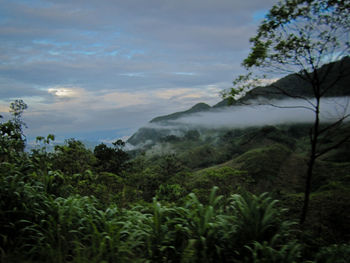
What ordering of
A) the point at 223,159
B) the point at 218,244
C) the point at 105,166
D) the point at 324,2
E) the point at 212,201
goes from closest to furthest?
the point at 218,244 → the point at 212,201 → the point at 324,2 → the point at 105,166 → the point at 223,159

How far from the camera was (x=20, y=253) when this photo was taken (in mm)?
2779

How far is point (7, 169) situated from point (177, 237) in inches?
113

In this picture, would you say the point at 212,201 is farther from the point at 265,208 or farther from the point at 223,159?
the point at 223,159

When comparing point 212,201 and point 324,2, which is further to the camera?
point 324,2

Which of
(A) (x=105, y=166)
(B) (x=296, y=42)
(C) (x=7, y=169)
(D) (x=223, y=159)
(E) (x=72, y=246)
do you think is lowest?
(D) (x=223, y=159)

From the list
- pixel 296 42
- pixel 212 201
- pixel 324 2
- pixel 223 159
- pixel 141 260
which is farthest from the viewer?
pixel 223 159

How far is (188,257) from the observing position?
2.74m

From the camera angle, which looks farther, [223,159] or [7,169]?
[223,159]

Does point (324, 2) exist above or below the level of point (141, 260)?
above

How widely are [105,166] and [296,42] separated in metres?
13.5

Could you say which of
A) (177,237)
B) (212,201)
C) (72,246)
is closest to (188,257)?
(177,237)

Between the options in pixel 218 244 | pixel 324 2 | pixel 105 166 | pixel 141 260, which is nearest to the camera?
pixel 141 260

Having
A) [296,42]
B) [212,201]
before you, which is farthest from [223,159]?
[212,201]

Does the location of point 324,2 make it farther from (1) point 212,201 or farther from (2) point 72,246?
(2) point 72,246
